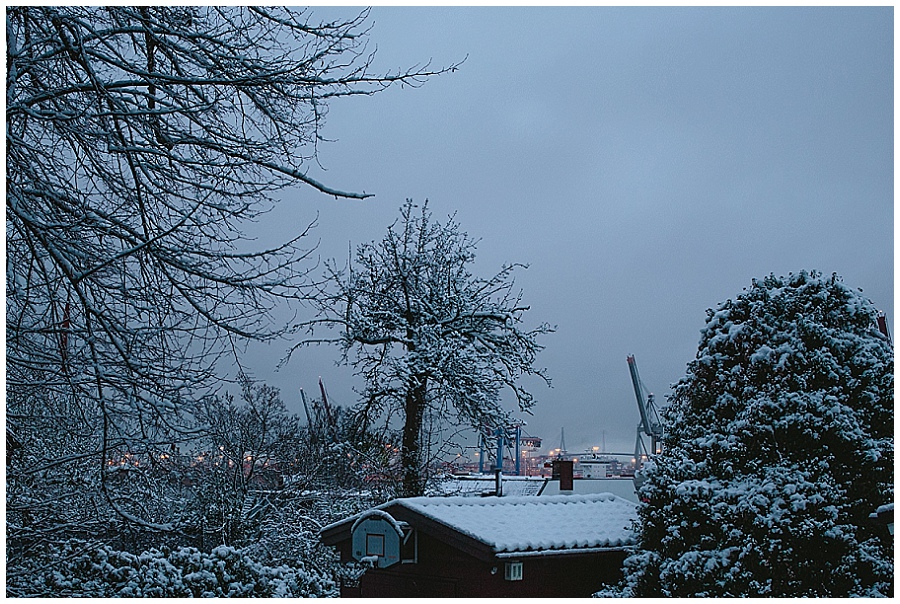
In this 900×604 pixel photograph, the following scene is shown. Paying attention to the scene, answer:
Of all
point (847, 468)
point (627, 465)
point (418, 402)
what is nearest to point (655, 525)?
point (847, 468)

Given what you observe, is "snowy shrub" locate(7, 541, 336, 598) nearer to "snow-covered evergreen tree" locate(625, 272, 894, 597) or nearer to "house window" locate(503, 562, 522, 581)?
"house window" locate(503, 562, 522, 581)

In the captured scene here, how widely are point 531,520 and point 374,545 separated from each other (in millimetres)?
1067

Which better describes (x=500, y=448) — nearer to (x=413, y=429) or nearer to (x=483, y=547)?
(x=413, y=429)

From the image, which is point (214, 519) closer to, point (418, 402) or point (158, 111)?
point (418, 402)

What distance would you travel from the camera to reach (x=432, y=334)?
6746 mm

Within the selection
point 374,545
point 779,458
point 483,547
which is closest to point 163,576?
point 374,545

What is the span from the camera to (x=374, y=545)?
5406 mm

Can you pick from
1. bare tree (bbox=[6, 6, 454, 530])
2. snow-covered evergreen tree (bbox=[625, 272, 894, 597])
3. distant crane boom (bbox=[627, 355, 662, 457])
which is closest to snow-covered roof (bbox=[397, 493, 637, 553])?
snow-covered evergreen tree (bbox=[625, 272, 894, 597])

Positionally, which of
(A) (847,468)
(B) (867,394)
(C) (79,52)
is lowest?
(A) (847,468)

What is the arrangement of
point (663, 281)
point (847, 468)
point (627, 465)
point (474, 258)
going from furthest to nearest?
point (627, 465), point (474, 258), point (663, 281), point (847, 468)

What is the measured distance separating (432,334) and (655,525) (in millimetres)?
2977

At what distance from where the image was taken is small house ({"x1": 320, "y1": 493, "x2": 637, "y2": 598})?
495 cm

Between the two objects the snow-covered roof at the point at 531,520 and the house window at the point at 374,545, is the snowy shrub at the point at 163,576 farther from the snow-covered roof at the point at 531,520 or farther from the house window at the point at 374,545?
the snow-covered roof at the point at 531,520

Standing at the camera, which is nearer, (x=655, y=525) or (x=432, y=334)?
(x=655, y=525)
